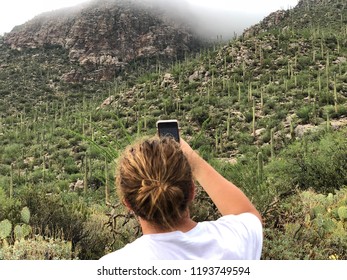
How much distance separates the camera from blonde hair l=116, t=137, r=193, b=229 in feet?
4.27

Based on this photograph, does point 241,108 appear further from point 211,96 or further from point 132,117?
point 132,117

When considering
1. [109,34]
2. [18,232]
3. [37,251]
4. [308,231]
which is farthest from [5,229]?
[109,34]

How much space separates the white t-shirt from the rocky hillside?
3368cm

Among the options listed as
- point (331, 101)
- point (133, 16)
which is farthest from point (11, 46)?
point (331, 101)

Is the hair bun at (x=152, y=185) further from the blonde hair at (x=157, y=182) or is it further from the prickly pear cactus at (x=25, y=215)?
the prickly pear cactus at (x=25, y=215)

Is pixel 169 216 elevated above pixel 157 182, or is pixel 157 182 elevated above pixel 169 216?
pixel 157 182

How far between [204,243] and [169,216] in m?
0.13

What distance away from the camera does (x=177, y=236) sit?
1.30 m

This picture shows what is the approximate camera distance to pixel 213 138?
13.0m

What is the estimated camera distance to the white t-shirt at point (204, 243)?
4.18ft

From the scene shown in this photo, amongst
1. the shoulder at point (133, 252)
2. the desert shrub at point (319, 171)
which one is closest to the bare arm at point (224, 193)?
the shoulder at point (133, 252)

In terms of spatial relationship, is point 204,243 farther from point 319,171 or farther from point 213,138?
point 213,138

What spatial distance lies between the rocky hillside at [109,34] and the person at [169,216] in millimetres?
33634

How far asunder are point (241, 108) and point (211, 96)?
90.3 inches
